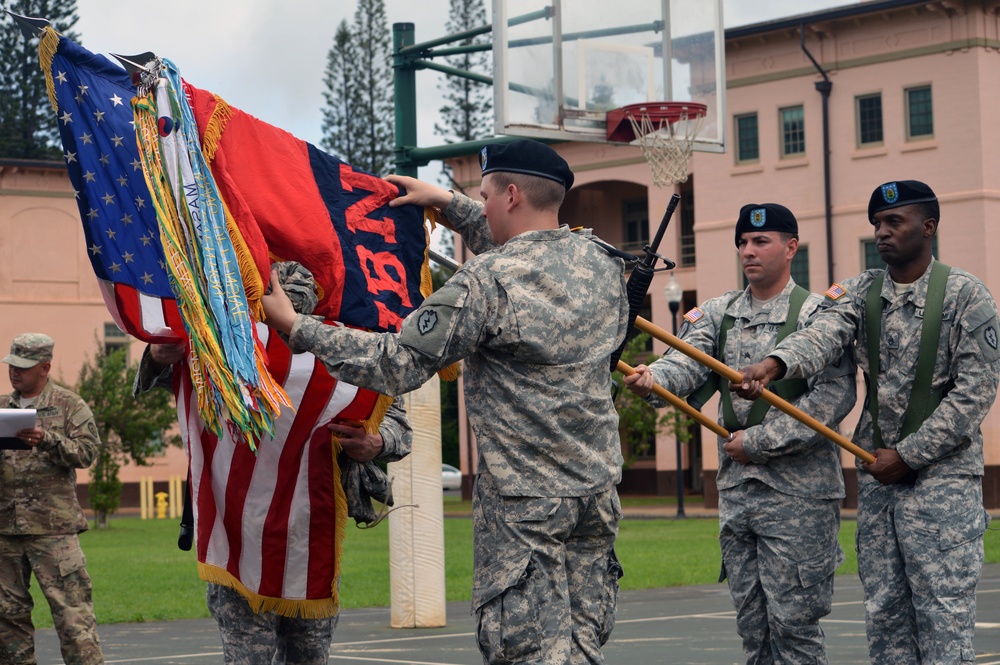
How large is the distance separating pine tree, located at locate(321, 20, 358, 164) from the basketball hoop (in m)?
Result: 45.4

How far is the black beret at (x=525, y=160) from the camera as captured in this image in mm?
5668

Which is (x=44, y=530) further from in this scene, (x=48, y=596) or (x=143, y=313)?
(x=143, y=313)

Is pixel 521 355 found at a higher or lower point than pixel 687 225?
lower

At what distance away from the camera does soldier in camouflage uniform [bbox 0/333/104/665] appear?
9398 mm

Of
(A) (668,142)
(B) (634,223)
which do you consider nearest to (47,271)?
(B) (634,223)

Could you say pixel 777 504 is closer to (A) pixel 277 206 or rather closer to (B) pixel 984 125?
(A) pixel 277 206

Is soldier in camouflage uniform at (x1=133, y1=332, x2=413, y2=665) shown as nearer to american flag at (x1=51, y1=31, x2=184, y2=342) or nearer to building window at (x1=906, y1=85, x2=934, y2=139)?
american flag at (x1=51, y1=31, x2=184, y2=342)

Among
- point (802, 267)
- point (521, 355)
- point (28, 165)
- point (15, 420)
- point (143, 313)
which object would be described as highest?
point (28, 165)

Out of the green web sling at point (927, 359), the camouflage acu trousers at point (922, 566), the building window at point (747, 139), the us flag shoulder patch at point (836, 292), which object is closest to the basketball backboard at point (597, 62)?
the us flag shoulder patch at point (836, 292)

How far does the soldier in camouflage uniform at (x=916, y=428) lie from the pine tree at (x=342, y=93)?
52.9m

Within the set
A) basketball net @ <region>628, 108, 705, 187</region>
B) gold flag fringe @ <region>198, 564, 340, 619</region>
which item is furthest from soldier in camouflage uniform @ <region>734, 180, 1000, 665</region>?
basketball net @ <region>628, 108, 705, 187</region>

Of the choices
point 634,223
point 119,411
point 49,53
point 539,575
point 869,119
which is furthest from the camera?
point 634,223

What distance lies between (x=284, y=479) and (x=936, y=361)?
2995 mm

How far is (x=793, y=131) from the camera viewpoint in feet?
138
